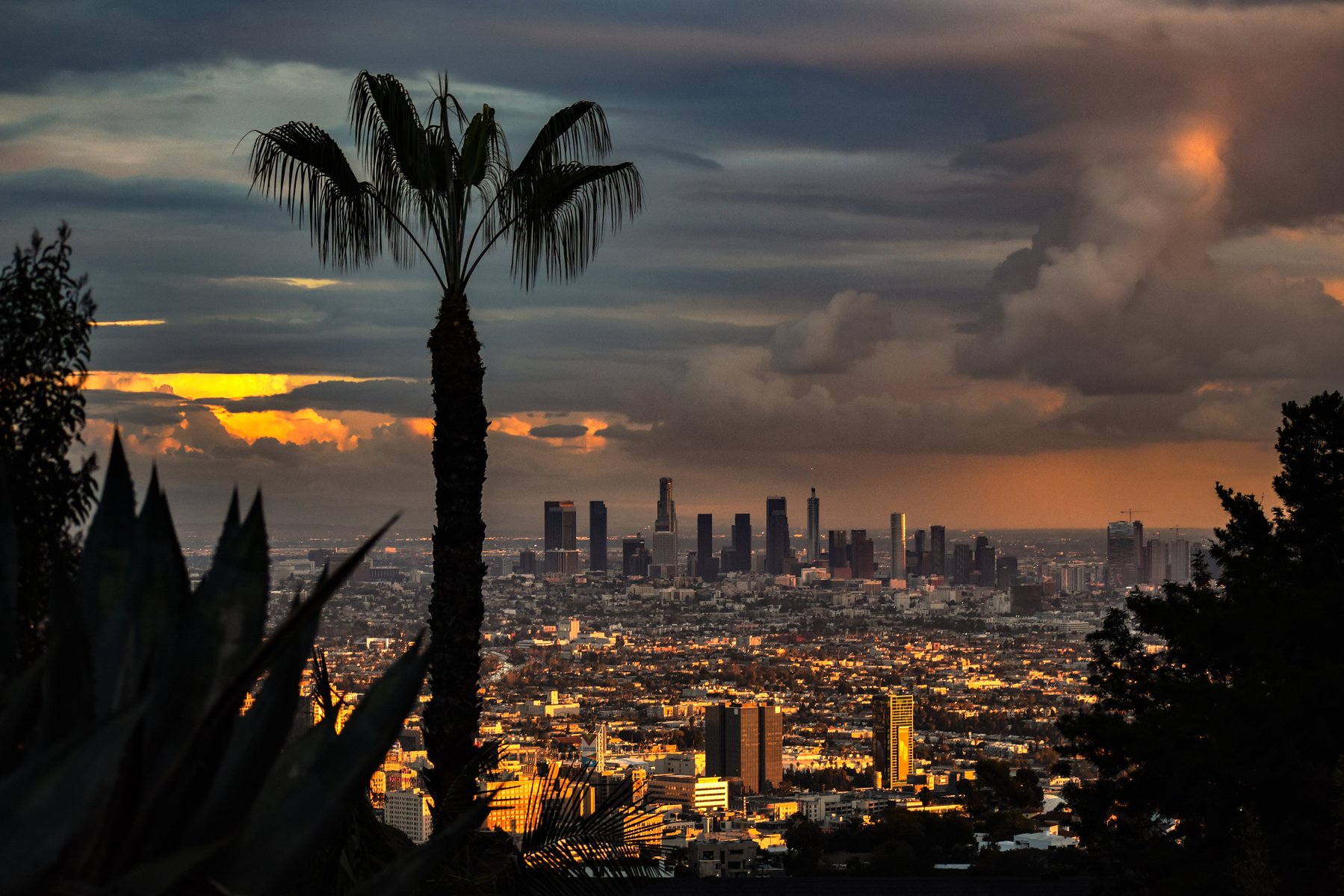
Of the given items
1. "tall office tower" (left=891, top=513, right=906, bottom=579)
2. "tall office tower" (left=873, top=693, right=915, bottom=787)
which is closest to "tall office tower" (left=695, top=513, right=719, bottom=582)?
"tall office tower" (left=891, top=513, right=906, bottom=579)

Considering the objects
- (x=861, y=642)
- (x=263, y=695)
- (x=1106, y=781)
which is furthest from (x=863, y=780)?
(x=861, y=642)

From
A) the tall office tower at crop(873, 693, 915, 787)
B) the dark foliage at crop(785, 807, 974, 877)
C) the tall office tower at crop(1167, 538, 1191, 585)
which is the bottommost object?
the tall office tower at crop(873, 693, 915, 787)

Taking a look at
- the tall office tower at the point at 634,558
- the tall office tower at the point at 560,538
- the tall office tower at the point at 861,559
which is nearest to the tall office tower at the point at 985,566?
the tall office tower at the point at 861,559

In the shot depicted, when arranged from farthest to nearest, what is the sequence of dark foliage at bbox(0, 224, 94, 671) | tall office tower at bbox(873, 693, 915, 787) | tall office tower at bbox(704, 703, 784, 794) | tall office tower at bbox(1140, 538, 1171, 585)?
tall office tower at bbox(1140, 538, 1171, 585), tall office tower at bbox(873, 693, 915, 787), tall office tower at bbox(704, 703, 784, 794), dark foliage at bbox(0, 224, 94, 671)

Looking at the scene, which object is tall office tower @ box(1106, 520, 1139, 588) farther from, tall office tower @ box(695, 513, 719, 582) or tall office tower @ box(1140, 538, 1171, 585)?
tall office tower @ box(695, 513, 719, 582)

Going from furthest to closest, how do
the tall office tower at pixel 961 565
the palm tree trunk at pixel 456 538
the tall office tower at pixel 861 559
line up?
the tall office tower at pixel 861 559 → the tall office tower at pixel 961 565 → the palm tree trunk at pixel 456 538

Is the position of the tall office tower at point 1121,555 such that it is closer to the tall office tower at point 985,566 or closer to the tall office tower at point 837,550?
the tall office tower at point 985,566
